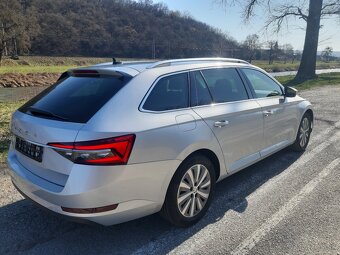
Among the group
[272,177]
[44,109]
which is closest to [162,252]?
[44,109]

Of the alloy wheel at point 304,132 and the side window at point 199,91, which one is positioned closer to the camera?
the side window at point 199,91

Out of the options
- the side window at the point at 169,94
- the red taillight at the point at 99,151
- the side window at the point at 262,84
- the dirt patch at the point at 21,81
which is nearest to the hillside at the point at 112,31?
the dirt patch at the point at 21,81

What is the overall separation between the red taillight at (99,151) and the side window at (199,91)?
106 cm

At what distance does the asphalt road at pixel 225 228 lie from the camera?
2.95 meters

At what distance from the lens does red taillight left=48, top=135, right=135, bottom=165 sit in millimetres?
2555

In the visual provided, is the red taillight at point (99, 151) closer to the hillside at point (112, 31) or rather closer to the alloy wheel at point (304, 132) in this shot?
the alloy wheel at point (304, 132)

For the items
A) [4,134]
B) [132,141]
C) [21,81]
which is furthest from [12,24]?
[132,141]

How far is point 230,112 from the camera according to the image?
12.3ft

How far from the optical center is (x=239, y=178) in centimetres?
455

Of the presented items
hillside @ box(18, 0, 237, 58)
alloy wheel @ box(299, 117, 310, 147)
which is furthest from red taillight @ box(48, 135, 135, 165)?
hillside @ box(18, 0, 237, 58)

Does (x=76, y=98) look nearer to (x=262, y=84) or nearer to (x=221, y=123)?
(x=221, y=123)

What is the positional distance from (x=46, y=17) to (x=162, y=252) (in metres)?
84.4

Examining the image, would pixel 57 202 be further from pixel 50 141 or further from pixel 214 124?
pixel 214 124

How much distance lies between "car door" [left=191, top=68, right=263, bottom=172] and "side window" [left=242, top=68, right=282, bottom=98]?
270mm
